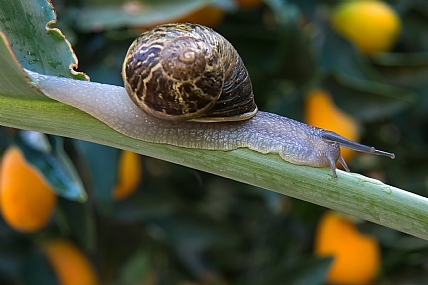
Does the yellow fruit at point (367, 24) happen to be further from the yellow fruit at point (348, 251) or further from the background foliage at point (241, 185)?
the yellow fruit at point (348, 251)

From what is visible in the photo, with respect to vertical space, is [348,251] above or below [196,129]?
below

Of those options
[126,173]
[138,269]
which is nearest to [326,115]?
[126,173]

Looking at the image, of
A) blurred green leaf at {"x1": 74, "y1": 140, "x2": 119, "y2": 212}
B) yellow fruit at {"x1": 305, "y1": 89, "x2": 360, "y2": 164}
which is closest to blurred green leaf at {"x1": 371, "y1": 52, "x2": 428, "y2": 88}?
yellow fruit at {"x1": 305, "y1": 89, "x2": 360, "y2": 164}

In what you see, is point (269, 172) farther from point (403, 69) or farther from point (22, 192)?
point (403, 69)

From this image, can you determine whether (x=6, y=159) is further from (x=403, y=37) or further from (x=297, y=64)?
(x=403, y=37)

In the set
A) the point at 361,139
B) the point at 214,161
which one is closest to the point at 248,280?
the point at 361,139
